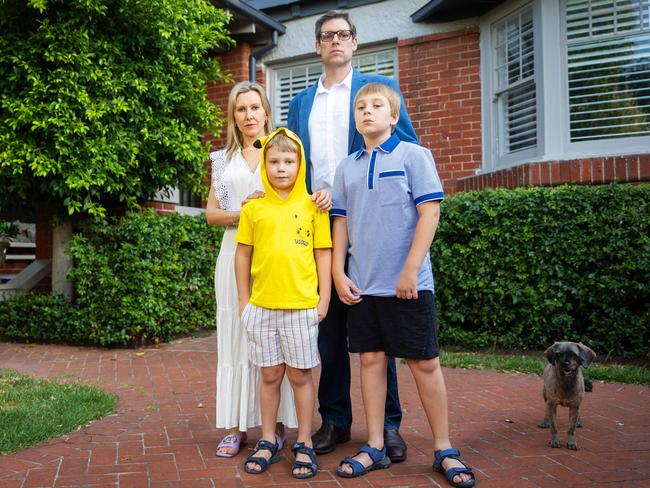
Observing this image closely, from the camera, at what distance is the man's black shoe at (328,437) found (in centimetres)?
322

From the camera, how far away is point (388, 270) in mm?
2910

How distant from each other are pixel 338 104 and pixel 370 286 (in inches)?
41.9

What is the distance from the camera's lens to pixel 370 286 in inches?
116

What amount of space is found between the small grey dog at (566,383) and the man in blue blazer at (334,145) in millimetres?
898

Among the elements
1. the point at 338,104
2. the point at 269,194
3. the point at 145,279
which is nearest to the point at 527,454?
the point at 269,194

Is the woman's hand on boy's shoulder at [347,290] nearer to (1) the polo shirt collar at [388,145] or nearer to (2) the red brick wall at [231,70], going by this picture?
(1) the polo shirt collar at [388,145]

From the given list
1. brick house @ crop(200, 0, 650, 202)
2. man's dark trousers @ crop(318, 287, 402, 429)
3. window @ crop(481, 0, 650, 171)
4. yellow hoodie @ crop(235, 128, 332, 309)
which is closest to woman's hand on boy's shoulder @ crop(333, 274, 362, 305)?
yellow hoodie @ crop(235, 128, 332, 309)

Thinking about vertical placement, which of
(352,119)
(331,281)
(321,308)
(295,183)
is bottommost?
(321,308)

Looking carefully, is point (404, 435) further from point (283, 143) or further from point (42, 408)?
point (42, 408)

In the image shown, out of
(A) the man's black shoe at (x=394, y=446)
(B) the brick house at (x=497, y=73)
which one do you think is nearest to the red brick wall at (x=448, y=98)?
(B) the brick house at (x=497, y=73)

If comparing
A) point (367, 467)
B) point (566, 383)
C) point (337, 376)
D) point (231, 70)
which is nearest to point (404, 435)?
point (337, 376)

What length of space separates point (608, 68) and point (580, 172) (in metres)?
1.46

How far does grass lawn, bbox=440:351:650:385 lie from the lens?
506cm

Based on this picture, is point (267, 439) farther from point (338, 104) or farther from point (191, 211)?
point (191, 211)
